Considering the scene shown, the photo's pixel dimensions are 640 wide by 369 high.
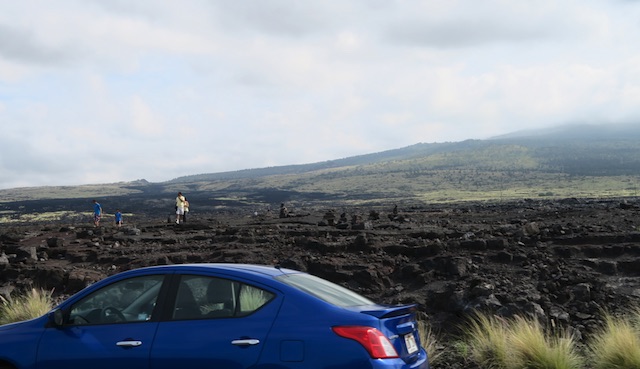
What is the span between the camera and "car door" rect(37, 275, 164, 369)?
605 cm

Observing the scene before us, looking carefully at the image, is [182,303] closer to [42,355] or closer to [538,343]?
[42,355]

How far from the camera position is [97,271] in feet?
61.9

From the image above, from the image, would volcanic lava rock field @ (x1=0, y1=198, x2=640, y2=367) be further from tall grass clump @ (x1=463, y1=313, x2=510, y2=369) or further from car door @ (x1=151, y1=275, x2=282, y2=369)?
car door @ (x1=151, y1=275, x2=282, y2=369)

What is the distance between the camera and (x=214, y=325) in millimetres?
5832

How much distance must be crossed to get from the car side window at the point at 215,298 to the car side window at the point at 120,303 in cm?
29

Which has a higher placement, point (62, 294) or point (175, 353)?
point (175, 353)

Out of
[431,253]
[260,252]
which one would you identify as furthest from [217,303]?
[260,252]

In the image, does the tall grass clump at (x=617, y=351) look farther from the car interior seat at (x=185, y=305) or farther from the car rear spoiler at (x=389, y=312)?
the car interior seat at (x=185, y=305)

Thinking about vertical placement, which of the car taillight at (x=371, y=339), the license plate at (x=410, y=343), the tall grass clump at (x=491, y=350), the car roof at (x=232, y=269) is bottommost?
the tall grass clump at (x=491, y=350)

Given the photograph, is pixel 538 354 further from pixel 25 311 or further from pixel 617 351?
pixel 25 311

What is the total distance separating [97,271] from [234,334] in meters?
14.3

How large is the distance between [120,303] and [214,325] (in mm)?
1230

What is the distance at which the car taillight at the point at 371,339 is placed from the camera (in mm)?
5379

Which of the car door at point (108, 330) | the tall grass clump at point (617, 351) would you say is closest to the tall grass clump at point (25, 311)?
the car door at point (108, 330)
